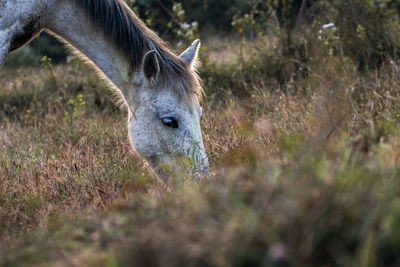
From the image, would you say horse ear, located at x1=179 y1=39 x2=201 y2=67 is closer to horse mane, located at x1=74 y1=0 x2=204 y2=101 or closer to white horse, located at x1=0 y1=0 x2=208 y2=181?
white horse, located at x1=0 y1=0 x2=208 y2=181

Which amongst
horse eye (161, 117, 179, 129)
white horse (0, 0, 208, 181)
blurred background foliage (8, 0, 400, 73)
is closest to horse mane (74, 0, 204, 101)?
white horse (0, 0, 208, 181)

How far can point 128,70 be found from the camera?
2803mm

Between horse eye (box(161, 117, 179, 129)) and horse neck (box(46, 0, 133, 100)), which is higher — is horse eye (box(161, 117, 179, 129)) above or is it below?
below

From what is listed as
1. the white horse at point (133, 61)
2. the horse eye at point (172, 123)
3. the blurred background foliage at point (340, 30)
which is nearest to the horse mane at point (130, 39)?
the white horse at point (133, 61)

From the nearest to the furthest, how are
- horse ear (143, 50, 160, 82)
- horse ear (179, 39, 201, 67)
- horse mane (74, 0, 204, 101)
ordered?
horse ear (143, 50, 160, 82)
horse mane (74, 0, 204, 101)
horse ear (179, 39, 201, 67)

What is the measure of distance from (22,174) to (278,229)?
7.82 ft

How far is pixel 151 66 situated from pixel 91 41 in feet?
1.79

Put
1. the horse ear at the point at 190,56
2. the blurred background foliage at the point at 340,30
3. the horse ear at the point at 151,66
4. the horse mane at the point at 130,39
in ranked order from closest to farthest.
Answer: the horse ear at the point at 151,66
the horse mane at the point at 130,39
the horse ear at the point at 190,56
the blurred background foliage at the point at 340,30

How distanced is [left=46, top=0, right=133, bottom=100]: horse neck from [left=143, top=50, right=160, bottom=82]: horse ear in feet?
0.50

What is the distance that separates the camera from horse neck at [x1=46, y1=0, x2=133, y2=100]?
2.80 m

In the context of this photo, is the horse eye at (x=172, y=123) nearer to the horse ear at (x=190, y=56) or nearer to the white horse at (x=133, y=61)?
the white horse at (x=133, y=61)

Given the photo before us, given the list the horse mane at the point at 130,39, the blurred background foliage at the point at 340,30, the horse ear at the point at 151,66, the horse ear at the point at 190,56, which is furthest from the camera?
the blurred background foliage at the point at 340,30

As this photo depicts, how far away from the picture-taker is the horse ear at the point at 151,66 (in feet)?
8.53

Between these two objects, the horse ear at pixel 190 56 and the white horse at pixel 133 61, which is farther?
the horse ear at pixel 190 56
